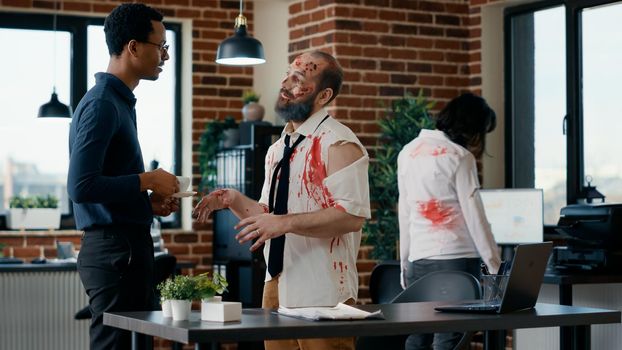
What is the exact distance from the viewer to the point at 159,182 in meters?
3.52

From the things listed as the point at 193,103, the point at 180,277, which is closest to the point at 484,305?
the point at 180,277

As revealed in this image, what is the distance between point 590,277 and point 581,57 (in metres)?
1.95

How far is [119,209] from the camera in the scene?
3508mm

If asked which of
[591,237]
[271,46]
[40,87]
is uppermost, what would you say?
[271,46]

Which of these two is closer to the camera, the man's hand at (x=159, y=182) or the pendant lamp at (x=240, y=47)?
the man's hand at (x=159, y=182)

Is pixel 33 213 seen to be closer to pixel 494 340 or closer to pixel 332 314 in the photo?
pixel 494 340

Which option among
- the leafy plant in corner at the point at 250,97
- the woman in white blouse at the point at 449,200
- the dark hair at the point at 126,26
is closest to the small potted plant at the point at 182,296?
the dark hair at the point at 126,26

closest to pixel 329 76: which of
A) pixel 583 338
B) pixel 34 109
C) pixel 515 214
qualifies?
pixel 583 338

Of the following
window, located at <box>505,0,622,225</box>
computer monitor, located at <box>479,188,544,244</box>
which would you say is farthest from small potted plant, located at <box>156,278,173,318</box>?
window, located at <box>505,0,622,225</box>

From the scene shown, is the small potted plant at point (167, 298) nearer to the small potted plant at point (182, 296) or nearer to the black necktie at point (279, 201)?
the small potted plant at point (182, 296)

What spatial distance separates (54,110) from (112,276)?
3.94 meters

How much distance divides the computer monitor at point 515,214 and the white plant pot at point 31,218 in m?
2.95

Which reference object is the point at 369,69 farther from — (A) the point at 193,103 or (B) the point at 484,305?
(B) the point at 484,305

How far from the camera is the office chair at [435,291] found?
3.96 meters
